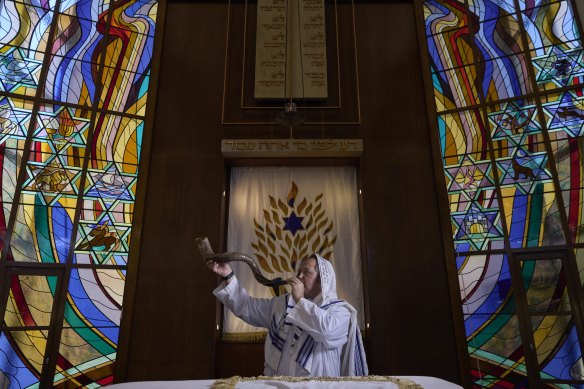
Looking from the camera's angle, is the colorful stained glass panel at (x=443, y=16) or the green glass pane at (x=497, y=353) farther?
the colorful stained glass panel at (x=443, y=16)

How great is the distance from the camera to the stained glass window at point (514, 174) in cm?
349

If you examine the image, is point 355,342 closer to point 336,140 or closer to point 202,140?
point 336,140

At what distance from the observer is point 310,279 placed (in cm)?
231

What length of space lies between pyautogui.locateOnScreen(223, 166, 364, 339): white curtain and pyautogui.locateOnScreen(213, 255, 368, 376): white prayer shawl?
1.53m

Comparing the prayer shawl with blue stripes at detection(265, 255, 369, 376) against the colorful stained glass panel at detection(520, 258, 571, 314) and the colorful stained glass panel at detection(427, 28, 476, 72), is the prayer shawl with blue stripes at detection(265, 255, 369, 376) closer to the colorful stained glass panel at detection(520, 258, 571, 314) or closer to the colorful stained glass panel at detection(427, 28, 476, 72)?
the colorful stained glass panel at detection(520, 258, 571, 314)

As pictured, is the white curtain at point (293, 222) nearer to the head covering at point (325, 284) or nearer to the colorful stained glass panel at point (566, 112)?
the head covering at point (325, 284)

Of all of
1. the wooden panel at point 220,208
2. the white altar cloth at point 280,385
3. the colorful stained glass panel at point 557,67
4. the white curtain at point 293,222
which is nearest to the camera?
the white altar cloth at point 280,385

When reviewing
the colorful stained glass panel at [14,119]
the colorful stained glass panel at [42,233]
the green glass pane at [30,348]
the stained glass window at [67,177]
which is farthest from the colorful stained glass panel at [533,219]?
the colorful stained glass panel at [14,119]

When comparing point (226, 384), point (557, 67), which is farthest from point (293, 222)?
point (557, 67)

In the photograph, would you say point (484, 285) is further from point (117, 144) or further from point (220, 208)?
point (117, 144)

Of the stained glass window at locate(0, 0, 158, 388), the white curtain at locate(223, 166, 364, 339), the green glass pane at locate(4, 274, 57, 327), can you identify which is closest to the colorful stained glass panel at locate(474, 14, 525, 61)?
the white curtain at locate(223, 166, 364, 339)

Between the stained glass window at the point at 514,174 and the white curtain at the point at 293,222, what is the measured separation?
927mm

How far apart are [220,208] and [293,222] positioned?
0.70 metres

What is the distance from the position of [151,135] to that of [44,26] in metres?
1.58
